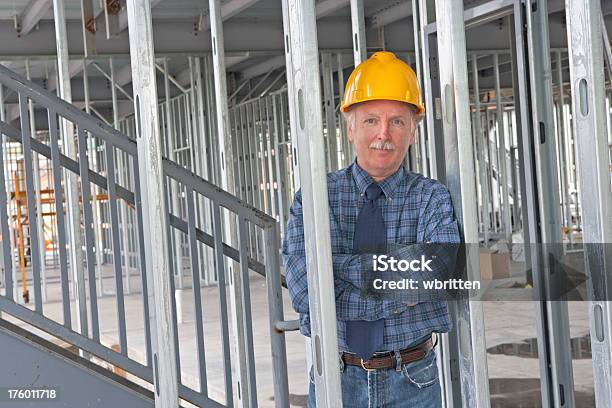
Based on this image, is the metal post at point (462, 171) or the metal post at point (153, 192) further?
the metal post at point (153, 192)

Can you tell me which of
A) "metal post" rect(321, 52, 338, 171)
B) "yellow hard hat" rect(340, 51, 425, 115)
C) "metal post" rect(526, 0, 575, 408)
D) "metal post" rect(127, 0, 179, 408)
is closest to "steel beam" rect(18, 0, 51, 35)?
"metal post" rect(321, 52, 338, 171)

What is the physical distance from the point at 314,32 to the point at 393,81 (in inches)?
20.4

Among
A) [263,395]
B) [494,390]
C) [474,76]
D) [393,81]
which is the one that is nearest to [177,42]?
[474,76]

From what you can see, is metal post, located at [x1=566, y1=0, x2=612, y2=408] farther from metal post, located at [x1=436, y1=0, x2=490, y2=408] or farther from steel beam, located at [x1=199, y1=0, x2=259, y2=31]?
steel beam, located at [x1=199, y1=0, x2=259, y2=31]

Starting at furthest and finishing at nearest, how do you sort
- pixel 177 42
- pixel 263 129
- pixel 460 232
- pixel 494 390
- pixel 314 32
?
pixel 263 129, pixel 177 42, pixel 494 390, pixel 460 232, pixel 314 32

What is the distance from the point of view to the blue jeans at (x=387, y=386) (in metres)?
2.89

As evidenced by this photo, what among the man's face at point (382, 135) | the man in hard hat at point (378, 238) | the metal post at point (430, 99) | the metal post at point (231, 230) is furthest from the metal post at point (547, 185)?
the man's face at point (382, 135)

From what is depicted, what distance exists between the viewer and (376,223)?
293cm

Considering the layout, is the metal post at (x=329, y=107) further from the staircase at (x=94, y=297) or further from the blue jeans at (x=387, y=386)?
the blue jeans at (x=387, y=386)

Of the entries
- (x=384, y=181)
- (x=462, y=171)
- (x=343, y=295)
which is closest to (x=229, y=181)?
(x=384, y=181)

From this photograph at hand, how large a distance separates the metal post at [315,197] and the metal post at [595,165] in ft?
2.33

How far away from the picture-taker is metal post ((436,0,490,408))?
2.61 m

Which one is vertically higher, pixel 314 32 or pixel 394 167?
pixel 314 32

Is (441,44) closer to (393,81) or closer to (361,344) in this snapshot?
(393,81)
